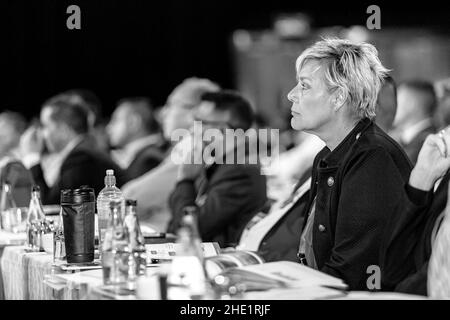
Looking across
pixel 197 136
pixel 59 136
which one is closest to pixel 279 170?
pixel 59 136

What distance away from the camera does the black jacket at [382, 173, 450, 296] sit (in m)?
2.34

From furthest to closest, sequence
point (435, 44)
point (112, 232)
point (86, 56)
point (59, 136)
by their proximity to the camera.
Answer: point (435, 44)
point (86, 56)
point (59, 136)
point (112, 232)

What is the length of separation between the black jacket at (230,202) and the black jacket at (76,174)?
3.67 ft

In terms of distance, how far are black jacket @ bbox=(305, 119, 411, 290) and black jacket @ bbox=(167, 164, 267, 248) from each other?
5.33ft

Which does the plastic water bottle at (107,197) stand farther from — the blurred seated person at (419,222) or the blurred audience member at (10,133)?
the blurred audience member at (10,133)

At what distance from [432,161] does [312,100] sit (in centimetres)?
60

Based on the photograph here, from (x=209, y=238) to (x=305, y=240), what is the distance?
1.58 metres

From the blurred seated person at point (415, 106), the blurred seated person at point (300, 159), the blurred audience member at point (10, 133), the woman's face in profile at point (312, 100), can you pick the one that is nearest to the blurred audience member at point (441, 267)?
the woman's face in profile at point (312, 100)

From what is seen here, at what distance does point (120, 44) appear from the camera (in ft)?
35.6

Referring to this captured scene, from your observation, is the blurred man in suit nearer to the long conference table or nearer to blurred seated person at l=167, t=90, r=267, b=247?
blurred seated person at l=167, t=90, r=267, b=247

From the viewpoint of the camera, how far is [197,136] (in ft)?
15.0

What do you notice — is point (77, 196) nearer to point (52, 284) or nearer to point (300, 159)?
point (52, 284)

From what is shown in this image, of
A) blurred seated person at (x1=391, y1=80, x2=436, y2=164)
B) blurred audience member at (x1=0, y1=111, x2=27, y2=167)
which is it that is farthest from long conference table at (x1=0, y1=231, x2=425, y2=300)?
blurred seated person at (x1=391, y1=80, x2=436, y2=164)
